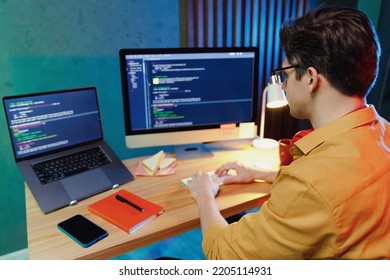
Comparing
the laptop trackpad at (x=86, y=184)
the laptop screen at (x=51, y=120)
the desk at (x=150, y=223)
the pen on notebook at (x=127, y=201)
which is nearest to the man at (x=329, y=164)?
the desk at (x=150, y=223)

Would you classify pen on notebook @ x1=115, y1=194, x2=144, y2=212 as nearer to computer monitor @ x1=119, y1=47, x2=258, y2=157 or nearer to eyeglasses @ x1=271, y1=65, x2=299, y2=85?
computer monitor @ x1=119, y1=47, x2=258, y2=157

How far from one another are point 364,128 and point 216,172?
2.26ft

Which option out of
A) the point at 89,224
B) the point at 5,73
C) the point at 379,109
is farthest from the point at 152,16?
the point at 379,109

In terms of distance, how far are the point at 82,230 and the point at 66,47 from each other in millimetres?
971

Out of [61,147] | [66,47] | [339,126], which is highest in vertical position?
[66,47]

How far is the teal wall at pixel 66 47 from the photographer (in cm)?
152

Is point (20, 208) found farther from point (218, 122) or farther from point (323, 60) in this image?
point (323, 60)

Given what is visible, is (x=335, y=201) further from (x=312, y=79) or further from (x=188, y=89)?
(x=188, y=89)

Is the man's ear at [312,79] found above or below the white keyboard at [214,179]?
above

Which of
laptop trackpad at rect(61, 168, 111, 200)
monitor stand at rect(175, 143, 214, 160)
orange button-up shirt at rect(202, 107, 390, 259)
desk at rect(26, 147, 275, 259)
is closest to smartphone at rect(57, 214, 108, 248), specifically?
desk at rect(26, 147, 275, 259)

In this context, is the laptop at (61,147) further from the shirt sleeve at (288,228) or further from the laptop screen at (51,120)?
the shirt sleeve at (288,228)

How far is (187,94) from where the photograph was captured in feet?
4.79

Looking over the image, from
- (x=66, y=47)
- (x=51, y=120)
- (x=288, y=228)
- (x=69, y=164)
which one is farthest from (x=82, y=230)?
(x=66, y=47)

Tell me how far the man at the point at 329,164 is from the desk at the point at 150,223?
222 mm
